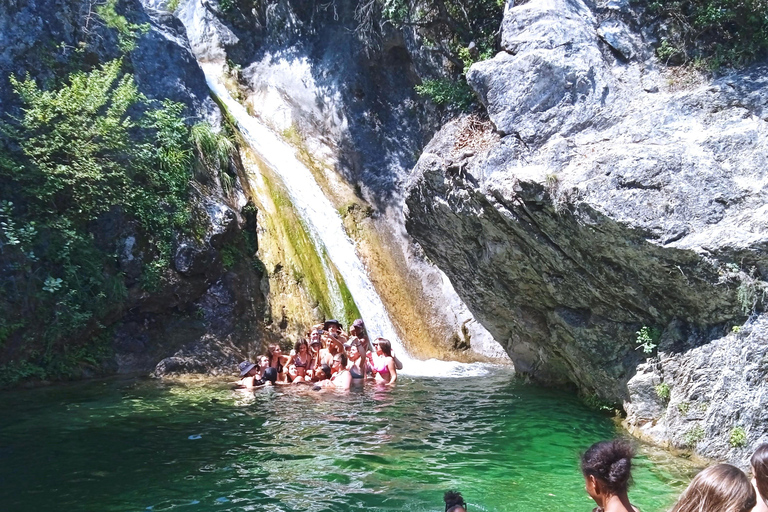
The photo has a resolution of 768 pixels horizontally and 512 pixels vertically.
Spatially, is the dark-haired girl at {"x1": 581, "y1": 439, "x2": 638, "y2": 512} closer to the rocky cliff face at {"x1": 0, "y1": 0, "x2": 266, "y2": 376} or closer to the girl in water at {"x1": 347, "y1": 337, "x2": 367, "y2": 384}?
the girl in water at {"x1": 347, "y1": 337, "x2": 367, "y2": 384}

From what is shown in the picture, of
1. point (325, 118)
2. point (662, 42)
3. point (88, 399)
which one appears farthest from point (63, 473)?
point (325, 118)

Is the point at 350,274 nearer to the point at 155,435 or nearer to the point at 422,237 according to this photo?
the point at 422,237

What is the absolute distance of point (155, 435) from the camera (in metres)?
7.60

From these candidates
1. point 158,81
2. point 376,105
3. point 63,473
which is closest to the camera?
point 63,473

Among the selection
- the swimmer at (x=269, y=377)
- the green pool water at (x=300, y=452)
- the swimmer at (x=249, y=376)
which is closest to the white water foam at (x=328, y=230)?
the swimmer at (x=269, y=377)

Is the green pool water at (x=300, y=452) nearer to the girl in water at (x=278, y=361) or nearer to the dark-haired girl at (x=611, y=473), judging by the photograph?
the girl in water at (x=278, y=361)

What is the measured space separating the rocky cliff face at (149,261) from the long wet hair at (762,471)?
10818 millimetres

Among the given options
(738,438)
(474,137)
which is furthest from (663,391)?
(474,137)

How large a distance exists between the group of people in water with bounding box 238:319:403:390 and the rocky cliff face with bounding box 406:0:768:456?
84.4 inches

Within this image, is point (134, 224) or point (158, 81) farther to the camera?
point (158, 81)

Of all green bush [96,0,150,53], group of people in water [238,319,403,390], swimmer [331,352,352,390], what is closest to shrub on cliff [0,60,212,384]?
green bush [96,0,150,53]

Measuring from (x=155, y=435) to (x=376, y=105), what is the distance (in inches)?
550

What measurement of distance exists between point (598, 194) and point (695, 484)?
5.10 meters

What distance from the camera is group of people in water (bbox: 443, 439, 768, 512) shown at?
106 inches
